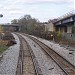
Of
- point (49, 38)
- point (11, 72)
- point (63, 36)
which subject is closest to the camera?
point (11, 72)

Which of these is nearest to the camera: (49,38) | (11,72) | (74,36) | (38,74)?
(38,74)

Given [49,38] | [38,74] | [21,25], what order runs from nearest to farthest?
[38,74] < [49,38] < [21,25]

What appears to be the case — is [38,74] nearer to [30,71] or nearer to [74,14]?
[30,71]

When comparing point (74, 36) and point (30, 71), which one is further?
point (74, 36)

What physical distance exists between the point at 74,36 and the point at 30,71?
33.6 m

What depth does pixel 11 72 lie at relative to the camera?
15766 millimetres

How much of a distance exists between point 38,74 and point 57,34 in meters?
44.3

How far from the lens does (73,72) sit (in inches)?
623

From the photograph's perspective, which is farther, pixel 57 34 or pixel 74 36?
pixel 57 34

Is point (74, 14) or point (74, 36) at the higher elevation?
point (74, 14)

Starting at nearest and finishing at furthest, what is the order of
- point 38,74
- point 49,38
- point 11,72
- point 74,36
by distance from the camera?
1. point 38,74
2. point 11,72
3. point 74,36
4. point 49,38

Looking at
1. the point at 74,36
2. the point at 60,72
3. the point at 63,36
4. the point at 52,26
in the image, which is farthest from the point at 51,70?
the point at 52,26

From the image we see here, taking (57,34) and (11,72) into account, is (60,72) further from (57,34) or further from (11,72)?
(57,34)

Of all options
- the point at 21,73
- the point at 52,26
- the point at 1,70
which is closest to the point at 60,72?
the point at 21,73
